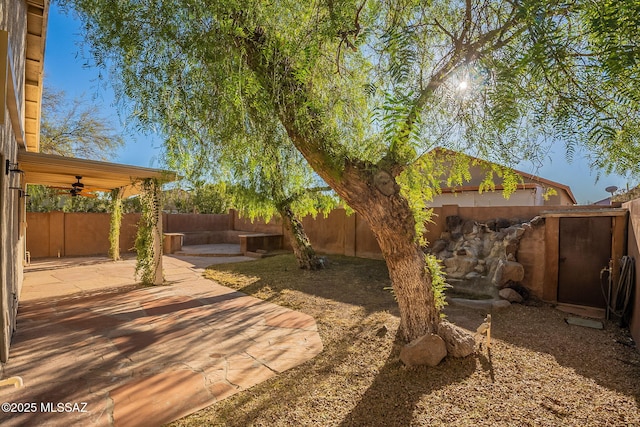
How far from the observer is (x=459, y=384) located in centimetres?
288

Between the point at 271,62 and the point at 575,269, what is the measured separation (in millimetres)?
6169

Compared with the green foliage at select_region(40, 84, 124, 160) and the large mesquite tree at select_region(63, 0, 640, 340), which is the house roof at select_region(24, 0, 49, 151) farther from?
the green foliage at select_region(40, 84, 124, 160)

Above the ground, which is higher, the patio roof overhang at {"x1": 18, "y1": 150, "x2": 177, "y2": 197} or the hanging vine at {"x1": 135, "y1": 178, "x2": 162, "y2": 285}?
the patio roof overhang at {"x1": 18, "y1": 150, "x2": 177, "y2": 197}

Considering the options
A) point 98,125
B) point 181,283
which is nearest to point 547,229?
point 181,283

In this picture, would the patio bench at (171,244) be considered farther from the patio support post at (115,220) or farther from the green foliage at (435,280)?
the green foliage at (435,280)

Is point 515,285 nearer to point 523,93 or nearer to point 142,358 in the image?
point 523,93

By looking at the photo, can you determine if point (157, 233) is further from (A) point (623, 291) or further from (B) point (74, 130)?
(B) point (74, 130)

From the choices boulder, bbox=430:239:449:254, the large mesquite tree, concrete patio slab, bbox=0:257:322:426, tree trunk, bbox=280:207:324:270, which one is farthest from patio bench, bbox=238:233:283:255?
the large mesquite tree

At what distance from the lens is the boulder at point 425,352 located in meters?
3.16

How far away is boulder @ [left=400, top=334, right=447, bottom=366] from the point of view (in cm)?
316

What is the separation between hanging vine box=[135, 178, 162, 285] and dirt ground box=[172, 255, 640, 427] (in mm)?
4093

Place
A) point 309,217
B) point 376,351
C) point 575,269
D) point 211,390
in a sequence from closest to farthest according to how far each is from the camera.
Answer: point 211,390, point 376,351, point 575,269, point 309,217

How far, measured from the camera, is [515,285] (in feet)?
20.0

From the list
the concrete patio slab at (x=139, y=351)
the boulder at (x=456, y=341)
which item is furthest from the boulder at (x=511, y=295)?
the concrete patio slab at (x=139, y=351)
